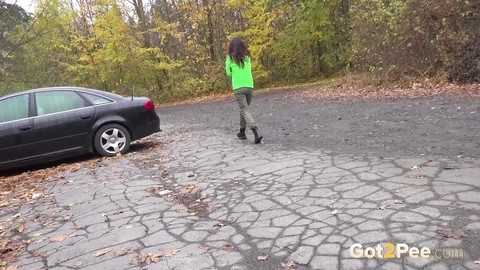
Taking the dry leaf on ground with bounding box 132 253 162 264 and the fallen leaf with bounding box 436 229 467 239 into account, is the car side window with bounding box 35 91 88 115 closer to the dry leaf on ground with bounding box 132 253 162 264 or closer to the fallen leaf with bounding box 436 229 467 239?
the dry leaf on ground with bounding box 132 253 162 264

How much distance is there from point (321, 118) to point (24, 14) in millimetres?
15989

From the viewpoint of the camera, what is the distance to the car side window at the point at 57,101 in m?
8.60

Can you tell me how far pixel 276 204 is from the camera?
471 centimetres

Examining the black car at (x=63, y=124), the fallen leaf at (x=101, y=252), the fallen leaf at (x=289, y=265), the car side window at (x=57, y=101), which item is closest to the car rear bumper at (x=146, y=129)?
the black car at (x=63, y=124)

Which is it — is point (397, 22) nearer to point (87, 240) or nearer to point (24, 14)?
point (87, 240)

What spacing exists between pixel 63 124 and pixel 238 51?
3.71 m

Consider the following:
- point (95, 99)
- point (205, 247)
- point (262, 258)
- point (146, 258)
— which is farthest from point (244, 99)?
point (262, 258)

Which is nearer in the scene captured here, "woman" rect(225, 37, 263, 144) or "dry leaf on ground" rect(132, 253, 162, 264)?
"dry leaf on ground" rect(132, 253, 162, 264)

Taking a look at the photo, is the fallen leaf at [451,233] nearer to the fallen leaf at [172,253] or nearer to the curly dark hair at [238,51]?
the fallen leaf at [172,253]

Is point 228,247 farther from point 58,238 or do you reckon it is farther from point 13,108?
point 13,108

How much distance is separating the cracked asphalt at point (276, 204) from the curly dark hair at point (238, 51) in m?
1.58

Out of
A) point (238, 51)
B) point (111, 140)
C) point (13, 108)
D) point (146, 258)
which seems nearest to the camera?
point (146, 258)

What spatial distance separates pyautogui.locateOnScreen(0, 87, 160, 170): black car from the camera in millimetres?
8383

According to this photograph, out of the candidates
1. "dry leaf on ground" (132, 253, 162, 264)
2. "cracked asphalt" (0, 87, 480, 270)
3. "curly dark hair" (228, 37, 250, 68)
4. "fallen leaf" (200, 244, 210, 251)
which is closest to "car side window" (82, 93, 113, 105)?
"cracked asphalt" (0, 87, 480, 270)
